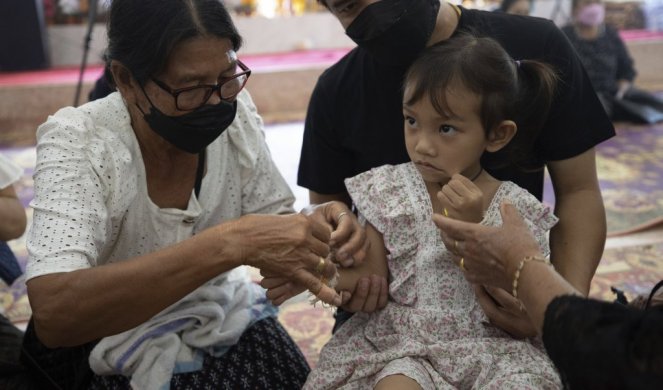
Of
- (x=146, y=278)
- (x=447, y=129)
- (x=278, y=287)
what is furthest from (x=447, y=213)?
(x=146, y=278)

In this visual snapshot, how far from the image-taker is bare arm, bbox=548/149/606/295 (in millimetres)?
1865

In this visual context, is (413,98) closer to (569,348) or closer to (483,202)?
(483,202)

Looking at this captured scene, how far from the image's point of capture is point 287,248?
5.14 ft

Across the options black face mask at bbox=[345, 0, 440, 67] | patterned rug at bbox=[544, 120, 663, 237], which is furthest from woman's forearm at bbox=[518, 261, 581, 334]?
patterned rug at bbox=[544, 120, 663, 237]

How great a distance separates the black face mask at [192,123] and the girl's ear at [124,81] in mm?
44

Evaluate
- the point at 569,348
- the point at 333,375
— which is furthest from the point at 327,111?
the point at 569,348

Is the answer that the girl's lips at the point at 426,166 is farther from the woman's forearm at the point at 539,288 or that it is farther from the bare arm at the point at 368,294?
the woman's forearm at the point at 539,288

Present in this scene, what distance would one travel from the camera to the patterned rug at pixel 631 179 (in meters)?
4.06

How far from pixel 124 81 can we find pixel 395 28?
27.0 inches

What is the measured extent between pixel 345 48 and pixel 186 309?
7.35 metres

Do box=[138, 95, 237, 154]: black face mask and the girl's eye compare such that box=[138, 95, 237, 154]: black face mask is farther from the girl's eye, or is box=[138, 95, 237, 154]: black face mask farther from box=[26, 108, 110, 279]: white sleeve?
the girl's eye

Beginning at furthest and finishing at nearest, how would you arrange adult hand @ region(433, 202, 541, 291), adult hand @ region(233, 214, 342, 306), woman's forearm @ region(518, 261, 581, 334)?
adult hand @ region(233, 214, 342, 306) → adult hand @ region(433, 202, 541, 291) → woman's forearm @ region(518, 261, 581, 334)

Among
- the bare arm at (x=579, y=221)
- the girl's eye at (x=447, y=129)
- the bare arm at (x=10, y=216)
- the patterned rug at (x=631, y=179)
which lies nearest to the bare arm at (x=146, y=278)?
the girl's eye at (x=447, y=129)

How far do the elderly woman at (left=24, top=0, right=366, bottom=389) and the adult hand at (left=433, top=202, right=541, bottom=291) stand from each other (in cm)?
30
